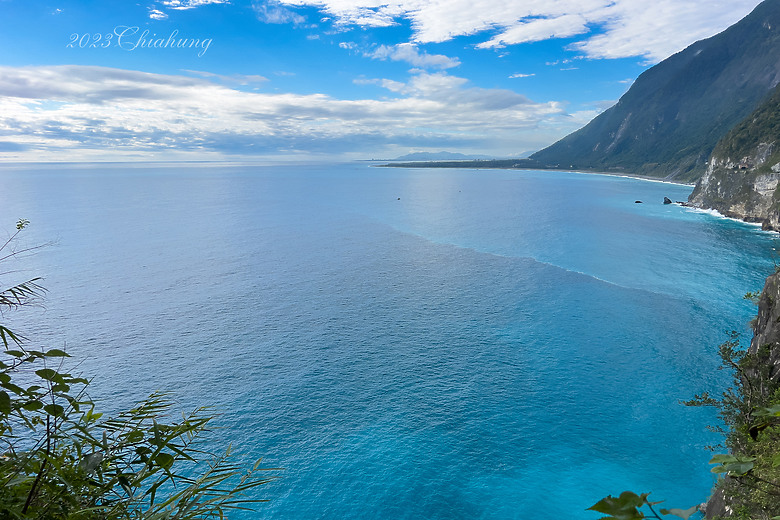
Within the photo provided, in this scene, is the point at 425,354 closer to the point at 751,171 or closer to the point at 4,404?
the point at 4,404

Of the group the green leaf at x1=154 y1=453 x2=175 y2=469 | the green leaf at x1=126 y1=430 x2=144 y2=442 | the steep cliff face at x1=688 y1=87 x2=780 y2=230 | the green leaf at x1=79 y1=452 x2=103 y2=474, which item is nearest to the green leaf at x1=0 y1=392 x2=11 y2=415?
the green leaf at x1=79 y1=452 x2=103 y2=474

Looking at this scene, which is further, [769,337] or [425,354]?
[425,354]

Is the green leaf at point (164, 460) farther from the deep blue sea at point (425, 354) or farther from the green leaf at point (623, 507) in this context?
the deep blue sea at point (425, 354)

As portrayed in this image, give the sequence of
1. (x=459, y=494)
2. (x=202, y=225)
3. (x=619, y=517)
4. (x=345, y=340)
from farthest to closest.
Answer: (x=202, y=225) → (x=345, y=340) → (x=459, y=494) → (x=619, y=517)

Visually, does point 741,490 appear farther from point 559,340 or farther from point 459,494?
point 559,340

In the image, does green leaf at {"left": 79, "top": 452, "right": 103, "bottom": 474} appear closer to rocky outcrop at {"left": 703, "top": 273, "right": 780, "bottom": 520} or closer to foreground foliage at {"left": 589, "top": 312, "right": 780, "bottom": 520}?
foreground foliage at {"left": 589, "top": 312, "right": 780, "bottom": 520}

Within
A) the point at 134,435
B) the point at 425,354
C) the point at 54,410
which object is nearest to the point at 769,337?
the point at 425,354

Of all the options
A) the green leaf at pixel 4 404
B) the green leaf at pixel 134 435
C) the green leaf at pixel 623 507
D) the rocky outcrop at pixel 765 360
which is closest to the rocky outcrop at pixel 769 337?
the rocky outcrop at pixel 765 360

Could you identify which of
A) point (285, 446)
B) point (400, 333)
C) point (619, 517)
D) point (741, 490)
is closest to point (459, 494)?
point (285, 446)
